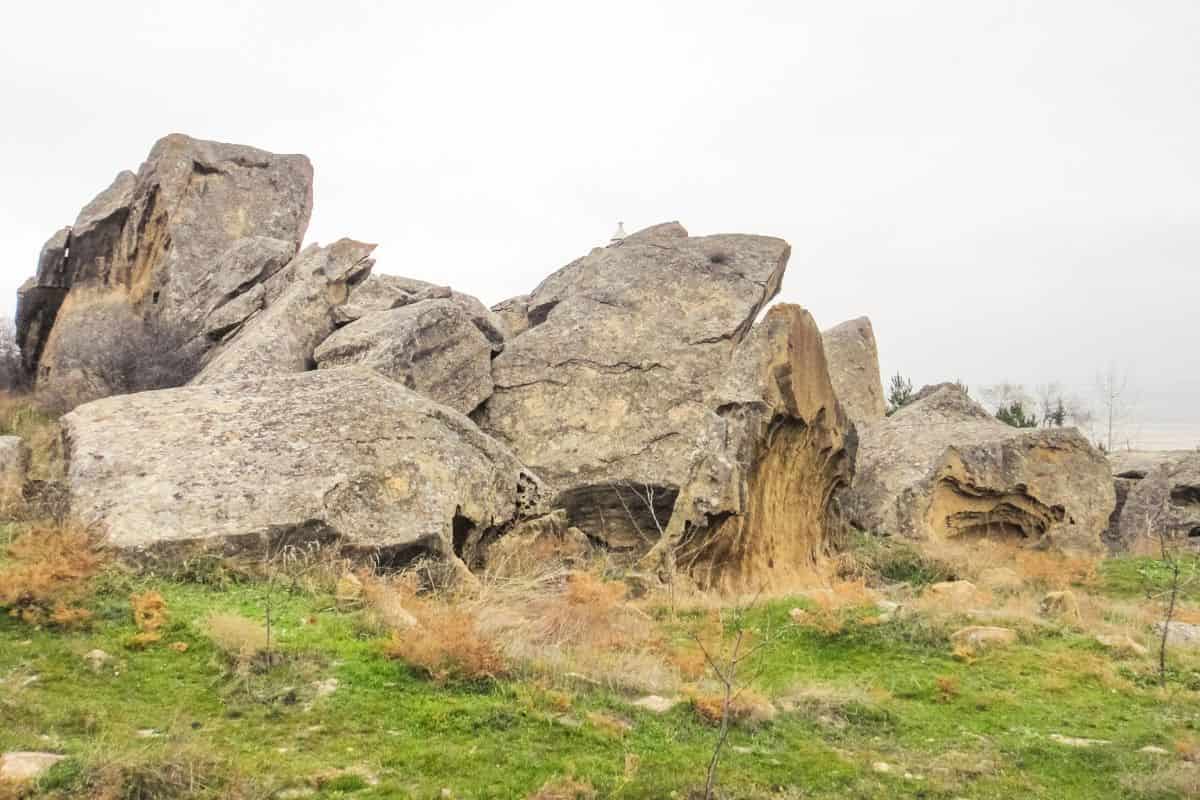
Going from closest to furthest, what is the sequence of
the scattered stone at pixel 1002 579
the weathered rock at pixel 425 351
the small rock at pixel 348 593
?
1. the small rock at pixel 348 593
2. the scattered stone at pixel 1002 579
3. the weathered rock at pixel 425 351

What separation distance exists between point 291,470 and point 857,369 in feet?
47.8

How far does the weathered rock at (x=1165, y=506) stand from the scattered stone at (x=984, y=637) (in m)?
12.9

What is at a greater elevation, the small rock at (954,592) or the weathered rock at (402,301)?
the weathered rock at (402,301)


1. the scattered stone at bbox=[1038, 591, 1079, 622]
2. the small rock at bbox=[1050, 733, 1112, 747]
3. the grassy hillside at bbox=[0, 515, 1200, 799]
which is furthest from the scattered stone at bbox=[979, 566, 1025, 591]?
the small rock at bbox=[1050, 733, 1112, 747]

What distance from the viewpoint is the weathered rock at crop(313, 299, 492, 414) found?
16422 millimetres

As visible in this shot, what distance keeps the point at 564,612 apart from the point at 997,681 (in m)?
3.69

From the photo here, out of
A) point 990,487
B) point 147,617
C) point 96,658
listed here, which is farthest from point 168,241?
point 990,487

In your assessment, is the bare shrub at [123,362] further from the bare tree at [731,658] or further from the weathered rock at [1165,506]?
the weathered rock at [1165,506]

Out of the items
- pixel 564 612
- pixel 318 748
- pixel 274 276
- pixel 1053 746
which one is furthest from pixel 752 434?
pixel 274 276

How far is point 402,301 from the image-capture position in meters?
19.5

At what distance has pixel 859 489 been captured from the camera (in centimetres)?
1833

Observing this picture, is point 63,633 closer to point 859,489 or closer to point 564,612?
point 564,612

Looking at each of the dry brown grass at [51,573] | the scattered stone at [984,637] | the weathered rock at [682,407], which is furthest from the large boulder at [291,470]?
the scattered stone at [984,637]

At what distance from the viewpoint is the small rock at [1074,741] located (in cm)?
682
